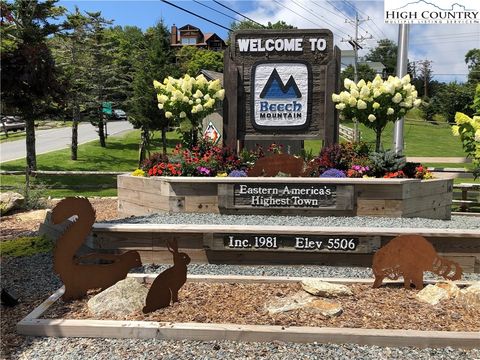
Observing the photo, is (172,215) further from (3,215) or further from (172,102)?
(3,215)

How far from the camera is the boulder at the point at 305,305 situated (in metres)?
3.56

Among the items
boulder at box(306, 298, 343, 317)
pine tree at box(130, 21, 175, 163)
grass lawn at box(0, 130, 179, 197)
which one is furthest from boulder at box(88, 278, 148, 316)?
pine tree at box(130, 21, 175, 163)

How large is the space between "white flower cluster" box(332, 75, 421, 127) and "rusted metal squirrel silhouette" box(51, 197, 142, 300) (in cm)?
525

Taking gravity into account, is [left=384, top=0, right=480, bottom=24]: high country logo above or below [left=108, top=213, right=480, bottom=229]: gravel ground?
above

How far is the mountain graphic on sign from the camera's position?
898 cm

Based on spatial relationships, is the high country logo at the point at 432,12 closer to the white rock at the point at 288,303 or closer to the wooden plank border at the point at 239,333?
the white rock at the point at 288,303

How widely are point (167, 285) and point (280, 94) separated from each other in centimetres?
609

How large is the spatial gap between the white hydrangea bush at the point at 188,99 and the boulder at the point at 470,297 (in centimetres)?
580

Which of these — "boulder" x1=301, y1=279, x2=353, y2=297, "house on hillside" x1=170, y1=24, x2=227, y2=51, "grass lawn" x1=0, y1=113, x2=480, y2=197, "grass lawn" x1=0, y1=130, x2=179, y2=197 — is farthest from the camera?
"house on hillside" x1=170, y1=24, x2=227, y2=51

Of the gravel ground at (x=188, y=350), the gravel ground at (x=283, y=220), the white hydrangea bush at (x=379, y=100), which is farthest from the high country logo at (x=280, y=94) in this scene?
the gravel ground at (x=188, y=350)

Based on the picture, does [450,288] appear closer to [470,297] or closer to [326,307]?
[470,297]

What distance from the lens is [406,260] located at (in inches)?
162

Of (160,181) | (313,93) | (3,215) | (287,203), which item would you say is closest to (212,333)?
(287,203)

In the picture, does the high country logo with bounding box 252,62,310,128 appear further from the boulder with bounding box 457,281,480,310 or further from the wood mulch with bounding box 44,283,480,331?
the boulder with bounding box 457,281,480,310
